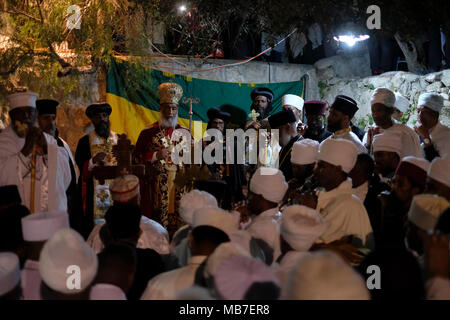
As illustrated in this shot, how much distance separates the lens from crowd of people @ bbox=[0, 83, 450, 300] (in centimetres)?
244

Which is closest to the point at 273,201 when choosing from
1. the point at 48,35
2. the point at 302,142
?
the point at 302,142

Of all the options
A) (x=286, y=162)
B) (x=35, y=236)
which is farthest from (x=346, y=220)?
(x=286, y=162)

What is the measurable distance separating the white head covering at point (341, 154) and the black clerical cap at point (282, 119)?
2.89 metres

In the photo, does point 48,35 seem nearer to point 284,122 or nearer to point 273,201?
point 284,122

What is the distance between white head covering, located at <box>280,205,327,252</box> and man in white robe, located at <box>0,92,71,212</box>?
2.93m

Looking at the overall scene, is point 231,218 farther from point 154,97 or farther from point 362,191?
point 154,97

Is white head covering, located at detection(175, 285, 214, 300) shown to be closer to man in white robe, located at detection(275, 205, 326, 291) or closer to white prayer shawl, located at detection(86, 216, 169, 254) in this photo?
man in white robe, located at detection(275, 205, 326, 291)

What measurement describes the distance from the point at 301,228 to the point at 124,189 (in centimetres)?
194

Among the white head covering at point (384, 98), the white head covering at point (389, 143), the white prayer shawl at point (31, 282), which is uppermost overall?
the white head covering at point (384, 98)

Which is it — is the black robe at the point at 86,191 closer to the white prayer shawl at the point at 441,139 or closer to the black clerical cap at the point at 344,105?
the black clerical cap at the point at 344,105

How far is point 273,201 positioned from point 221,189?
0.88 metres

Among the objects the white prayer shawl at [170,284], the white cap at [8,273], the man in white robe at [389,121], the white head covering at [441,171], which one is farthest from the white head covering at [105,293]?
the man in white robe at [389,121]

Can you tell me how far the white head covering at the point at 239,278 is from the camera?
2.28 metres

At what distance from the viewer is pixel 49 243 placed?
255 cm
